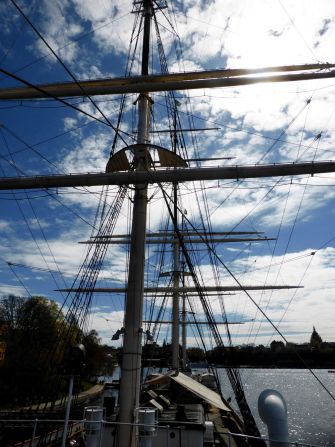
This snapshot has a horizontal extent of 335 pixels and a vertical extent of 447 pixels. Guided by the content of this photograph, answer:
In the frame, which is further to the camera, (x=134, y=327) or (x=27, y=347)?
(x=27, y=347)

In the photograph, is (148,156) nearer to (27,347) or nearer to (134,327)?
(134,327)

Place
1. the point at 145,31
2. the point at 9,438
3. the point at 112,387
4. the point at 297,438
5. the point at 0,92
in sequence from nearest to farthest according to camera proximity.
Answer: the point at 0,92 → the point at 145,31 → the point at 9,438 → the point at 297,438 → the point at 112,387

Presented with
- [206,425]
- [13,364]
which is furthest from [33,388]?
[206,425]

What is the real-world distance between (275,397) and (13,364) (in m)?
28.7

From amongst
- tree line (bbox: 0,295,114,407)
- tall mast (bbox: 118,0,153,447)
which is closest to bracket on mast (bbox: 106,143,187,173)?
tall mast (bbox: 118,0,153,447)

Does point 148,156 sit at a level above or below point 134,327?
above

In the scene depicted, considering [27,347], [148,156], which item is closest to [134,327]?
[148,156]

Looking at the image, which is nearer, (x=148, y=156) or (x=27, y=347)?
(x=148, y=156)

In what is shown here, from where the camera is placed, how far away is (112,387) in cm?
4706

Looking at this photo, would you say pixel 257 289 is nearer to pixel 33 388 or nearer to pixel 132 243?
pixel 33 388

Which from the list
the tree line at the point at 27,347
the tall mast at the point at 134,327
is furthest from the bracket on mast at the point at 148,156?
the tree line at the point at 27,347

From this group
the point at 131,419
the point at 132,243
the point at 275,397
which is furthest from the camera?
the point at 132,243

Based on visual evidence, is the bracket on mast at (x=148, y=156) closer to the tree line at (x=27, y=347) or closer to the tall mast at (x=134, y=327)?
the tall mast at (x=134, y=327)

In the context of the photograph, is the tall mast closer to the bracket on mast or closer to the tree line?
the bracket on mast
